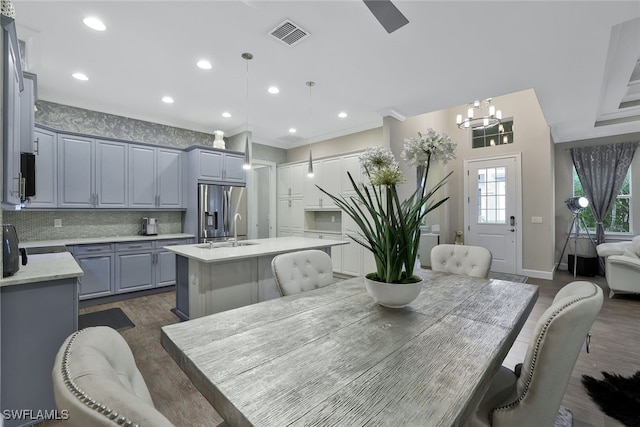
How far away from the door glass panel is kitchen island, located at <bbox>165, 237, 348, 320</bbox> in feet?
14.2

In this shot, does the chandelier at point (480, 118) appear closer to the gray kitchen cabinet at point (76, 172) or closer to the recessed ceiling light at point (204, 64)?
the recessed ceiling light at point (204, 64)

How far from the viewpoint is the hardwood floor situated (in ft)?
5.79

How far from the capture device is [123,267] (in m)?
3.95

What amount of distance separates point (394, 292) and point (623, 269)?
4549mm

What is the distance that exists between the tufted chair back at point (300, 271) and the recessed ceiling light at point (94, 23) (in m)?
2.51

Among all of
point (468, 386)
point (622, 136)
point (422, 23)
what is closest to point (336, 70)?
point (422, 23)

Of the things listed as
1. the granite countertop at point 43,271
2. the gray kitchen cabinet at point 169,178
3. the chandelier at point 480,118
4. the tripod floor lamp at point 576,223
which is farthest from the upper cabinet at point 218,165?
the tripod floor lamp at point 576,223

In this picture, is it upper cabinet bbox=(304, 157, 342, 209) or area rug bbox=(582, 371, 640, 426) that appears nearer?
area rug bbox=(582, 371, 640, 426)

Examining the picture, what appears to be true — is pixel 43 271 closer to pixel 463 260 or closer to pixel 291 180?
pixel 463 260

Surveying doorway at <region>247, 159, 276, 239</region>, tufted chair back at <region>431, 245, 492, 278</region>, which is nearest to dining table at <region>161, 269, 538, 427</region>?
tufted chair back at <region>431, 245, 492, 278</region>

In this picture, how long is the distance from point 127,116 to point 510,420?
563 centimetres

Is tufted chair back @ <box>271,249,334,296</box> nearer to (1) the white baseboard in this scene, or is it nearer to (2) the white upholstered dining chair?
(2) the white upholstered dining chair

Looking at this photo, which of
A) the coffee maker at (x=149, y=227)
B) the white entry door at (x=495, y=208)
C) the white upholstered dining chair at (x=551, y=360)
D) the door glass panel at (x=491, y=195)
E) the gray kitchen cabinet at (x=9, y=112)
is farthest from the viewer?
the door glass panel at (x=491, y=195)

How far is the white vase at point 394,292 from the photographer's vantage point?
1305mm
